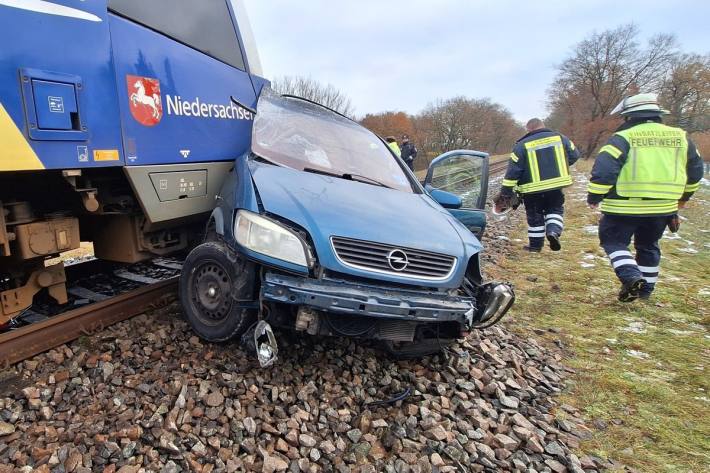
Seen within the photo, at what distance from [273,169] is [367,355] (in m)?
1.60

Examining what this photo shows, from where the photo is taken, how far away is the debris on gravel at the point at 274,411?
2.13 metres

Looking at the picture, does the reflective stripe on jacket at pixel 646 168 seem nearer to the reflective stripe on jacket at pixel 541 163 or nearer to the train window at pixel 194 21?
the reflective stripe on jacket at pixel 541 163

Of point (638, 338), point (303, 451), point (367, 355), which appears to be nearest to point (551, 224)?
point (638, 338)

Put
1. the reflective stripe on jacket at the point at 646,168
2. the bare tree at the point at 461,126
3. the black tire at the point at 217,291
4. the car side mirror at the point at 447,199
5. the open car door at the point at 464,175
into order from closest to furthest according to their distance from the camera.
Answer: the black tire at the point at 217,291
the car side mirror at the point at 447,199
the reflective stripe on jacket at the point at 646,168
the open car door at the point at 464,175
the bare tree at the point at 461,126

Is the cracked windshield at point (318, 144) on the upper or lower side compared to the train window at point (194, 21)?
lower

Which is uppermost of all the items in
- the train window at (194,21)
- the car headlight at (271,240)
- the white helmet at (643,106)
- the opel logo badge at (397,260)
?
the train window at (194,21)

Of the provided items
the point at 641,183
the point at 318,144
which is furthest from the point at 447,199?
the point at 641,183

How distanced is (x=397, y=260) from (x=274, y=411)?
1187mm

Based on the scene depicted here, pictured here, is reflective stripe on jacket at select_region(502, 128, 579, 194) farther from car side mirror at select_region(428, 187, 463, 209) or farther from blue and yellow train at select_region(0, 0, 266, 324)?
blue and yellow train at select_region(0, 0, 266, 324)

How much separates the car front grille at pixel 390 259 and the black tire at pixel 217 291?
672 millimetres

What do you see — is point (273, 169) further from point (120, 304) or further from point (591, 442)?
point (591, 442)

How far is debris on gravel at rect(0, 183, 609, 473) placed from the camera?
213 cm

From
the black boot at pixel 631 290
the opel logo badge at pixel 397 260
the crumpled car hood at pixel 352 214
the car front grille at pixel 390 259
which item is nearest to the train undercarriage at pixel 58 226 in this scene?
the crumpled car hood at pixel 352 214

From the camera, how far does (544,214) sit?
6695 mm
